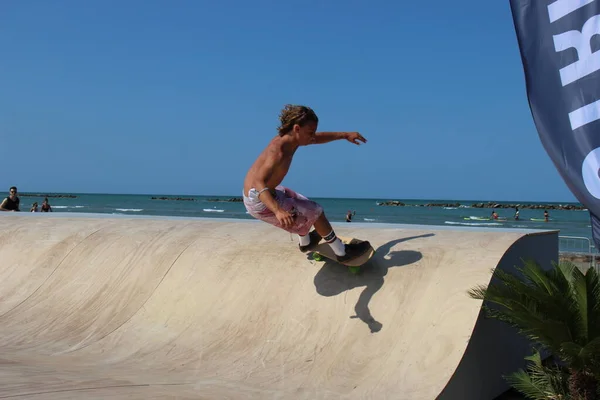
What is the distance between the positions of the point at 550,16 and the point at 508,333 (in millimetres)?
2626

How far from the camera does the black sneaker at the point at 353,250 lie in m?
4.77

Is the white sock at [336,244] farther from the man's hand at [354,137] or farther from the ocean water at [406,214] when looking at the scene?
the ocean water at [406,214]

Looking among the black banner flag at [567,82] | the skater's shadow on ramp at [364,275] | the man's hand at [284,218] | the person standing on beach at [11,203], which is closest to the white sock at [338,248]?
the skater's shadow on ramp at [364,275]

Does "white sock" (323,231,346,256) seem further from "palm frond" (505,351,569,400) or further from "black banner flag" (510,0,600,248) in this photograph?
"black banner flag" (510,0,600,248)

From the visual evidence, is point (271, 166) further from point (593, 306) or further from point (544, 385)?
point (544, 385)

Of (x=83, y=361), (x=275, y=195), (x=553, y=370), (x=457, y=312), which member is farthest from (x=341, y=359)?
(x=83, y=361)

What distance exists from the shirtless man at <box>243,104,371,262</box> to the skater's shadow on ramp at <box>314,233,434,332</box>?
287 millimetres

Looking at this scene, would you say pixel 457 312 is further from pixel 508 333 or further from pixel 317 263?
pixel 317 263

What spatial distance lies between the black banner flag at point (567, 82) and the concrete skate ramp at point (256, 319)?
0.71 meters

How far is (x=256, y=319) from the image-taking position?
198 inches

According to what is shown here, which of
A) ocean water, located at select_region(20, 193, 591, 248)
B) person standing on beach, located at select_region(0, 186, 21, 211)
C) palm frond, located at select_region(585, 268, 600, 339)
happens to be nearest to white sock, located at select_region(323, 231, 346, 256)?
palm frond, located at select_region(585, 268, 600, 339)

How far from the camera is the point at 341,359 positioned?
4438 mm

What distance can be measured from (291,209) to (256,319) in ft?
3.51

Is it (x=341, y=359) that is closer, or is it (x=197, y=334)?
(x=341, y=359)
